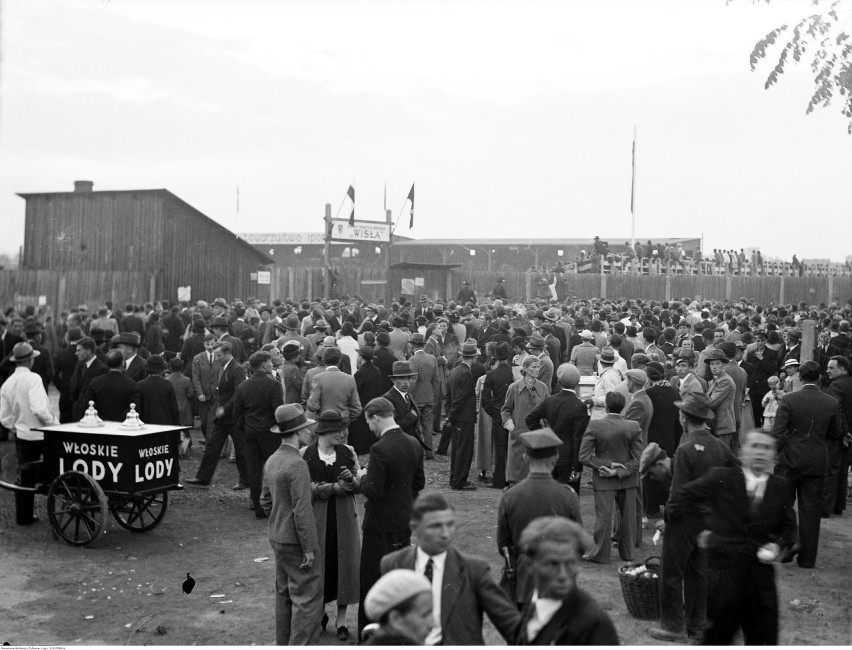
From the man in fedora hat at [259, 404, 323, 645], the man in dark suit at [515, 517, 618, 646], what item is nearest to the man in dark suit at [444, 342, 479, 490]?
the man in fedora hat at [259, 404, 323, 645]

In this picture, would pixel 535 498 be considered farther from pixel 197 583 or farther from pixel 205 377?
pixel 205 377

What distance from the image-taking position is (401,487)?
7.30m

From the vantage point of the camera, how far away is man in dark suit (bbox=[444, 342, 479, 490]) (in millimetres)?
12969

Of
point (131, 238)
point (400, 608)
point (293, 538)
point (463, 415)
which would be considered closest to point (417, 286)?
point (131, 238)

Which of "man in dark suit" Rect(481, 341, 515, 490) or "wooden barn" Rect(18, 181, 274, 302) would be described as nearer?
"man in dark suit" Rect(481, 341, 515, 490)

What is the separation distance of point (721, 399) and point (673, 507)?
17.1 ft

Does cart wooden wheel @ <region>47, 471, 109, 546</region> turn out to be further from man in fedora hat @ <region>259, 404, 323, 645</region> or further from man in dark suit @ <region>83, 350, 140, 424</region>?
man in fedora hat @ <region>259, 404, 323, 645</region>

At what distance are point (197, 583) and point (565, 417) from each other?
Result: 4.39 metres

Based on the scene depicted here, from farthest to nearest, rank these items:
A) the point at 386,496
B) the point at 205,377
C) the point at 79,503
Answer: the point at 205,377 → the point at 79,503 → the point at 386,496

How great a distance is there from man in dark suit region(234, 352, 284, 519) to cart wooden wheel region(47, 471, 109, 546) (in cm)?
188

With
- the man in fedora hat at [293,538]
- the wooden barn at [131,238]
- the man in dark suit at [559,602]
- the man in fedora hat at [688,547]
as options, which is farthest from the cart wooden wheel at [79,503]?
the wooden barn at [131,238]

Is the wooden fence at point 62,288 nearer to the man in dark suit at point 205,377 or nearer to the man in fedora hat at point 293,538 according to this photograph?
the man in dark suit at point 205,377

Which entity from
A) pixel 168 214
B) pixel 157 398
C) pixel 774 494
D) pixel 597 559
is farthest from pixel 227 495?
pixel 168 214

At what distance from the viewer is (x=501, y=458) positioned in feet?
43.0
